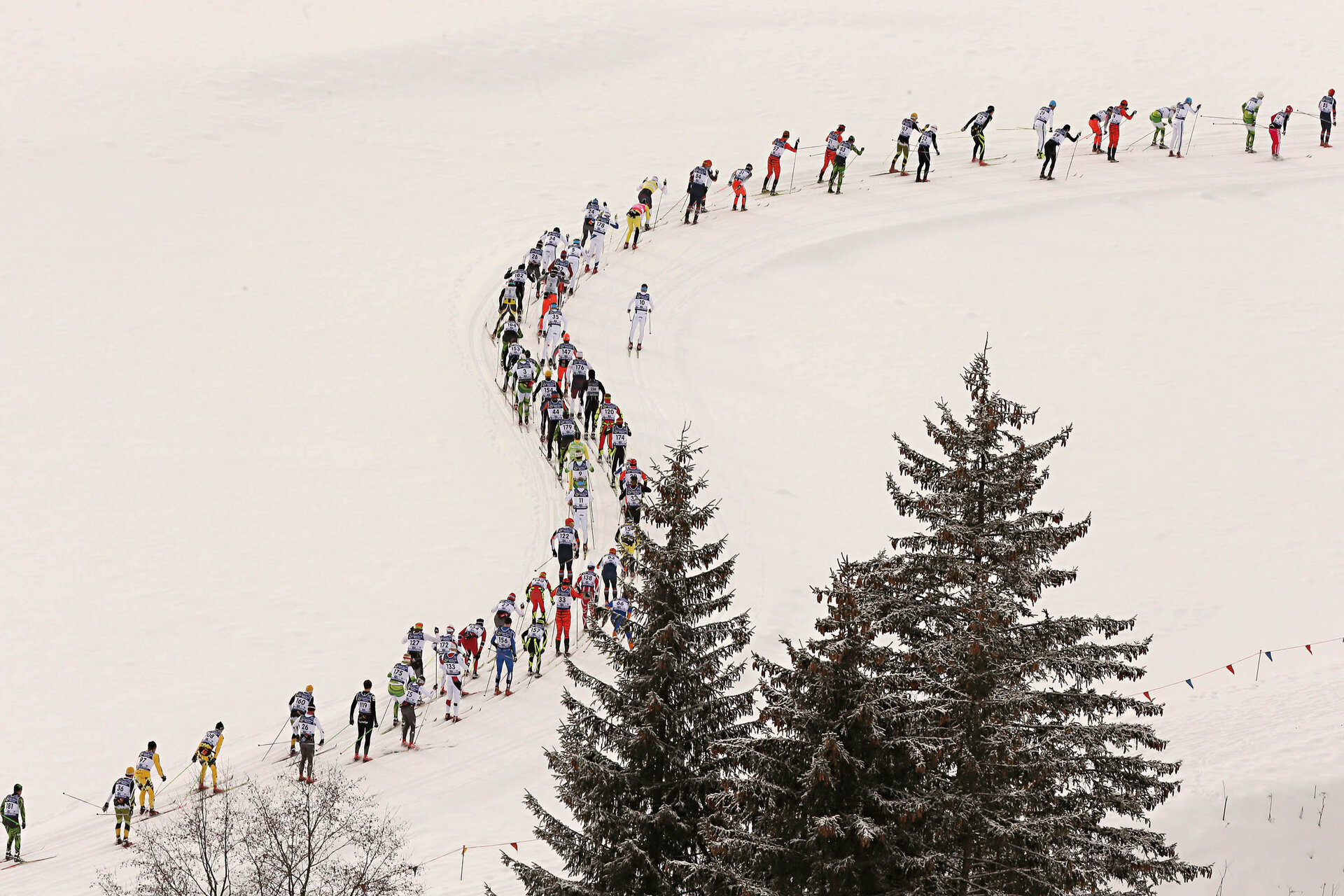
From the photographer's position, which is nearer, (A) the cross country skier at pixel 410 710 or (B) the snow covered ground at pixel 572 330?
(A) the cross country skier at pixel 410 710

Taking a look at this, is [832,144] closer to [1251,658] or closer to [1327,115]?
[1327,115]

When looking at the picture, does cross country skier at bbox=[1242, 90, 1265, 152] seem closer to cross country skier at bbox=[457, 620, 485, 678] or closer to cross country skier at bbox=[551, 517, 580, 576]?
cross country skier at bbox=[551, 517, 580, 576]

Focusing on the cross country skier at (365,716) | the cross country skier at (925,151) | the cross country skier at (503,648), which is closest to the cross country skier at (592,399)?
the cross country skier at (503,648)

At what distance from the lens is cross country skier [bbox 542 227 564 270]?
34.9 meters

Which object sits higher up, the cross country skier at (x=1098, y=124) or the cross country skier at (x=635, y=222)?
the cross country skier at (x=1098, y=124)

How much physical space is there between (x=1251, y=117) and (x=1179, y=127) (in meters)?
2.13

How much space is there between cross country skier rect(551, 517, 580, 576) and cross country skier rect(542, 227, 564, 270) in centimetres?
1110

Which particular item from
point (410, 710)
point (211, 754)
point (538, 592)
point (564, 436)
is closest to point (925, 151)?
point (564, 436)

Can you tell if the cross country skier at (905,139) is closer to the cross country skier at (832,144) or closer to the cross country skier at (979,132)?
the cross country skier at (979,132)

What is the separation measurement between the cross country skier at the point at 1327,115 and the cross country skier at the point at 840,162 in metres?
15.4

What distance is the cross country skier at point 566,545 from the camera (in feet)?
82.7

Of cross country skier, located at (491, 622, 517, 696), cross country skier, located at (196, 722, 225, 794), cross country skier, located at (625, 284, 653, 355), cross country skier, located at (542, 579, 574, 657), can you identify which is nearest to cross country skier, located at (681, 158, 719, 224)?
cross country skier, located at (625, 284, 653, 355)

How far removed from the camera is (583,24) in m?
55.0

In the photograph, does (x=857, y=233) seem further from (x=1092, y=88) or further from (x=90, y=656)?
(x=90, y=656)
